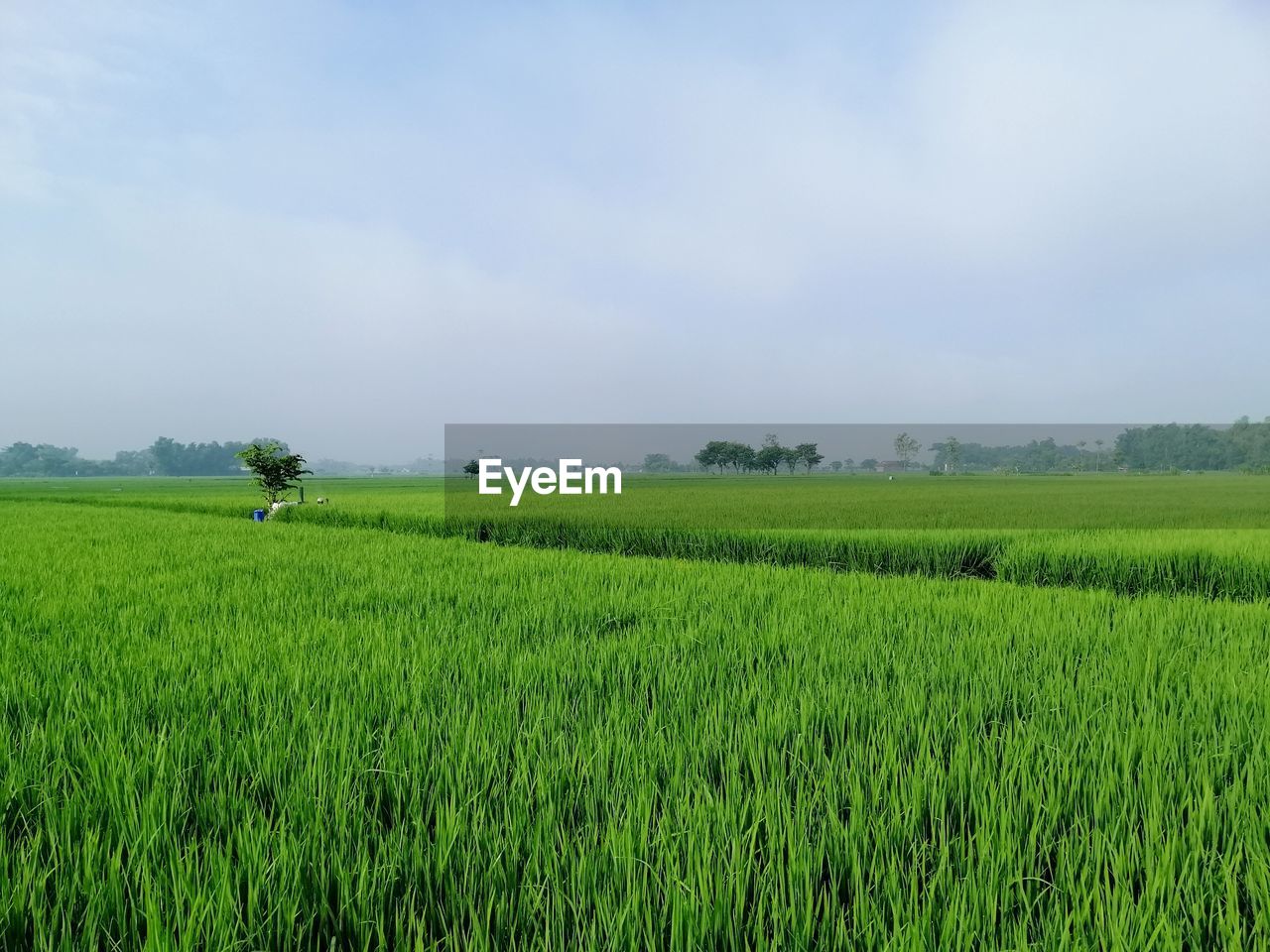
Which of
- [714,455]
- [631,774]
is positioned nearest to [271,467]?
[631,774]

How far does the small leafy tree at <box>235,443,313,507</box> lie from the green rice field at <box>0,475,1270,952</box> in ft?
42.8

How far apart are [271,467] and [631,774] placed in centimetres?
1788

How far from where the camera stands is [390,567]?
6352 mm

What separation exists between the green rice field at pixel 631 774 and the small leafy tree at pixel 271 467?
13.1 metres

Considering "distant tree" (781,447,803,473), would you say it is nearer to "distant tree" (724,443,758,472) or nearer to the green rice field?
"distant tree" (724,443,758,472)

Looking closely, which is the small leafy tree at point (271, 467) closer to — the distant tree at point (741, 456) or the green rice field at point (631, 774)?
the green rice field at point (631, 774)

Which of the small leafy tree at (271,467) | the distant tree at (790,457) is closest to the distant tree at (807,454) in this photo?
the distant tree at (790,457)

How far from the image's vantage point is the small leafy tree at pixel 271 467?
16.5 m

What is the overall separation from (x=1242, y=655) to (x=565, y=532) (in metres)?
9.51

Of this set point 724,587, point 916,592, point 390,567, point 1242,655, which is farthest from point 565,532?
point 1242,655

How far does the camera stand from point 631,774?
180 centimetres

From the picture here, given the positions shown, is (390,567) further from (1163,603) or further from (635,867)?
(1163,603)

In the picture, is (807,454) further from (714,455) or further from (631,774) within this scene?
(631,774)

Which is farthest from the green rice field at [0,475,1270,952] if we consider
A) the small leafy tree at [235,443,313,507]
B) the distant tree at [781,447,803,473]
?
the distant tree at [781,447,803,473]
